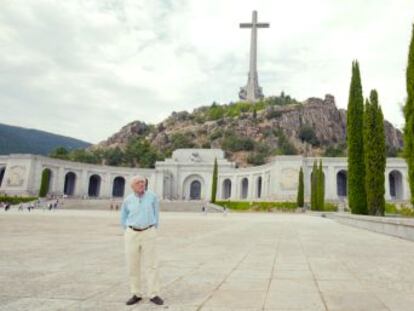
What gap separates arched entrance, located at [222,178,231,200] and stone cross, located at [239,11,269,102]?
37007mm

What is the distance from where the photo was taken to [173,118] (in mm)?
123250

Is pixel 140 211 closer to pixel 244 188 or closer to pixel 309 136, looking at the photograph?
pixel 244 188

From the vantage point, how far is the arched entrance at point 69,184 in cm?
6425

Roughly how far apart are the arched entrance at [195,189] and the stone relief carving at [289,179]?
2404 centimetres

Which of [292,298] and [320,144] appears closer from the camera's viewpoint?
[292,298]

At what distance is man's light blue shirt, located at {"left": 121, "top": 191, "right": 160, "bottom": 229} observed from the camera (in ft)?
14.5

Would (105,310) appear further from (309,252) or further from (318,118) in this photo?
(318,118)

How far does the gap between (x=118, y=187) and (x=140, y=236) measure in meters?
71.9

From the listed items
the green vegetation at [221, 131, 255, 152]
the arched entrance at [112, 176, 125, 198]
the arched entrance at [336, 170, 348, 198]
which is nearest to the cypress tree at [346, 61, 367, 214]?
the arched entrance at [336, 170, 348, 198]

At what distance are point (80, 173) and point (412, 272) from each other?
206 feet

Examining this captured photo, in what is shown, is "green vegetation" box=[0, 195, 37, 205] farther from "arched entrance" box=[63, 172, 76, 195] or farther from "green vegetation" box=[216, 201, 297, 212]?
"green vegetation" box=[216, 201, 297, 212]

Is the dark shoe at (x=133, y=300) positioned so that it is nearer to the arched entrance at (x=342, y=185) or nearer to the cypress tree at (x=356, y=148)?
the cypress tree at (x=356, y=148)

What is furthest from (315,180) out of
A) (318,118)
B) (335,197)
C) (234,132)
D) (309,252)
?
(318,118)

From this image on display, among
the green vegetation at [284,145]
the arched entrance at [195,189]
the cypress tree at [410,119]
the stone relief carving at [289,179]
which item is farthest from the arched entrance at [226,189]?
the cypress tree at [410,119]
